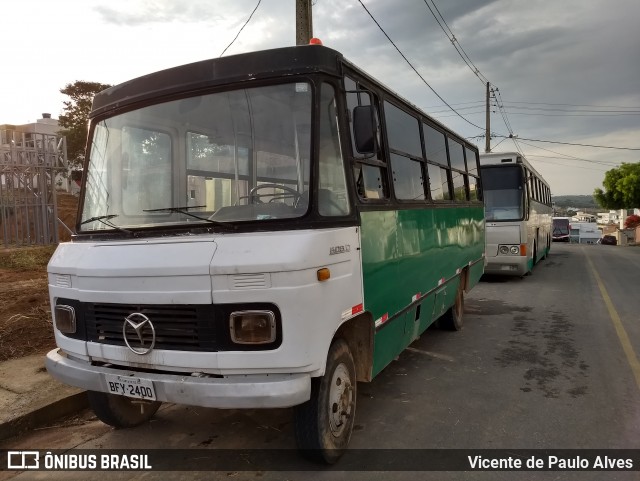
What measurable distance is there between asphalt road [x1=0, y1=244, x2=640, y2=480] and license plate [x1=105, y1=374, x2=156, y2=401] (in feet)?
2.19

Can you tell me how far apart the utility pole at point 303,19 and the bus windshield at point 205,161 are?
595 cm

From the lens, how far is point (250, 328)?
9.64ft

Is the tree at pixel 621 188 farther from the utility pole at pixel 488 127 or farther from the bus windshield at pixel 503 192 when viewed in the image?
the bus windshield at pixel 503 192

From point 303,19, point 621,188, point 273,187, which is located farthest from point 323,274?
point 621,188

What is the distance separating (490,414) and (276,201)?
8.88ft

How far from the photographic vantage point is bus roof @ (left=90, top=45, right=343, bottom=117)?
3.30 m

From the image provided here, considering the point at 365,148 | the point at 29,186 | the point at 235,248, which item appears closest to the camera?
the point at 235,248

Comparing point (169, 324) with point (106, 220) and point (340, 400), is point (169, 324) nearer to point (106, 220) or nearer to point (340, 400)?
point (106, 220)

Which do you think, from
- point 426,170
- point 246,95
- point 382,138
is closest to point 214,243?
point 246,95

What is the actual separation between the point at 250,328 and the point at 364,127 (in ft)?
5.21

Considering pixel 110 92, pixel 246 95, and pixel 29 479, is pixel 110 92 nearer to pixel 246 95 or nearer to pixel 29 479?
pixel 246 95

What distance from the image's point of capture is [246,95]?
338 centimetres

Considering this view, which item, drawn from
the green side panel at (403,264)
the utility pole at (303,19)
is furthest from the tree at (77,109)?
the green side panel at (403,264)

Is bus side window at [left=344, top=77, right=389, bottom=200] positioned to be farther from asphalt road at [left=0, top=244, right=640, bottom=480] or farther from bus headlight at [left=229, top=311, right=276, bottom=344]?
asphalt road at [left=0, top=244, right=640, bottom=480]
